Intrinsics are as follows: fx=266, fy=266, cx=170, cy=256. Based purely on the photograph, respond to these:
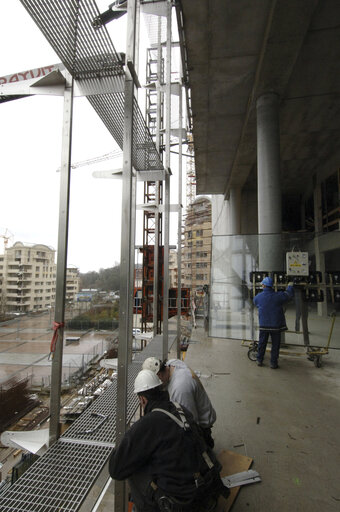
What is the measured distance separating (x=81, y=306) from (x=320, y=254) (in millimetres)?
4352

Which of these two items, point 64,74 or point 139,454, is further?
point 64,74

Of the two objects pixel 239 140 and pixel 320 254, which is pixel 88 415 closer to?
pixel 320 254

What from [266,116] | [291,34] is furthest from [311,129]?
[291,34]

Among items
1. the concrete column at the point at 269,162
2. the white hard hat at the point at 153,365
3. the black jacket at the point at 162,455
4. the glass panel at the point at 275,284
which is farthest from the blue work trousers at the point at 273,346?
the black jacket at the point at 162,455

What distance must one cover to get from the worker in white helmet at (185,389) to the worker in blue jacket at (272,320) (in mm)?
2679

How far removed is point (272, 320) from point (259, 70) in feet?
17.0

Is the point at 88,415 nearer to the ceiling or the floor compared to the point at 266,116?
nearer to the floor

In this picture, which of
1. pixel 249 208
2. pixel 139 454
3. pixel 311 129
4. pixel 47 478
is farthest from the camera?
pixel 249 208

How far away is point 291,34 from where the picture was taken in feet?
15.9

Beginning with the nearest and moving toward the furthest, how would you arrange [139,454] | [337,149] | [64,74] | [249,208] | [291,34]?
[139,454]
[64,74]
[291,34]
[337,149]
[249,208]

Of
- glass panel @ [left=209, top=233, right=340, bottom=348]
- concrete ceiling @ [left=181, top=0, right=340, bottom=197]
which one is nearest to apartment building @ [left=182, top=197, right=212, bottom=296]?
concrete ceiling @ [left=181, top=0, right=340, bottom=197]

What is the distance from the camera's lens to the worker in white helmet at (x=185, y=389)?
191 cm

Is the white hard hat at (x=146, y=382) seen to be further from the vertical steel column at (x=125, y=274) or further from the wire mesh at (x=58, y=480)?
the wire mesh at (x=58, y=480)

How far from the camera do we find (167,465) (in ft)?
4.48
